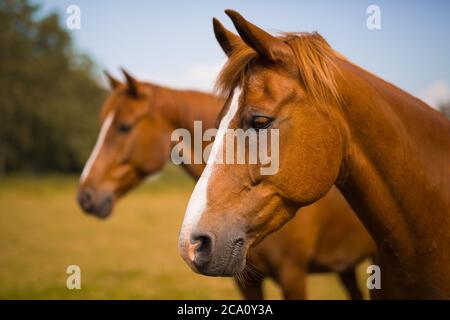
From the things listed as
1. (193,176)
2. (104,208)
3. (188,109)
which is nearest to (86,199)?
(104,208)

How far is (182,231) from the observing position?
1780 millimetres

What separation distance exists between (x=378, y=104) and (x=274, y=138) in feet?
2.08

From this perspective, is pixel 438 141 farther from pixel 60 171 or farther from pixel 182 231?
pixel 60 171

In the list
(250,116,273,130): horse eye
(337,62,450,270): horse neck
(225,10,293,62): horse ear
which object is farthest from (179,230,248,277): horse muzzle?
(225,10,293,62): horse ear

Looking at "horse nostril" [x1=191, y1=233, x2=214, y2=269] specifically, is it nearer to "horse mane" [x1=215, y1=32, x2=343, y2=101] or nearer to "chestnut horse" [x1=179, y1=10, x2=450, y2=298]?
"chestnut horse" [x1=179, y1=10, x2=450, y2=298]

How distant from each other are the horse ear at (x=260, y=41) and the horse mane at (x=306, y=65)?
7 centimetres

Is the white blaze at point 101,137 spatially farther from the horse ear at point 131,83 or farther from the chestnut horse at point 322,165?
the chestnut horse at point 322,165

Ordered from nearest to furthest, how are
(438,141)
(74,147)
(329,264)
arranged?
(438,141) < (329,264) < (74,147)

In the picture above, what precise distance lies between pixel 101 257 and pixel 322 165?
8.68 metres

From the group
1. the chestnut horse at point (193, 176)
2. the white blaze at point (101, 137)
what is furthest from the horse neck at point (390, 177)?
the white blaze at point (101, 137)

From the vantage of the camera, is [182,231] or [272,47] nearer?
[182,231]

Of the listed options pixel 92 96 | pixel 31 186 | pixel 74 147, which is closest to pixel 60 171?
pixel 74 147

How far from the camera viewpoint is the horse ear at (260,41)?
6.07 ft

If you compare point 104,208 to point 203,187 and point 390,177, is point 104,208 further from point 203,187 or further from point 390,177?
point 390,177
